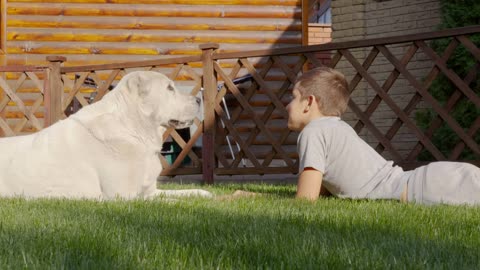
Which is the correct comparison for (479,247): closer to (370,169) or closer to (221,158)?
(370,169)

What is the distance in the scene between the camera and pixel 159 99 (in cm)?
503

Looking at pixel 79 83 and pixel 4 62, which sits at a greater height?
pixel 4 62

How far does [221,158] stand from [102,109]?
9.29 feet

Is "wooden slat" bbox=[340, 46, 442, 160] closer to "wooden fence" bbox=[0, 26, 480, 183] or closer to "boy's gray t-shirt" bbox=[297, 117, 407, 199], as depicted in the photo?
"wooden fence" bbox=[0, 26, 480, 183]

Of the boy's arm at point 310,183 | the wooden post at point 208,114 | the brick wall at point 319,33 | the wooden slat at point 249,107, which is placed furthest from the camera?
the brick wall at point 319,33

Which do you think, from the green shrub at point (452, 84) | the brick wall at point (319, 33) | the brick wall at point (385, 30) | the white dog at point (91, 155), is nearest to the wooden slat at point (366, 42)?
the white dog at point (91, 155)

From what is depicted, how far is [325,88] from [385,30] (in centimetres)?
827

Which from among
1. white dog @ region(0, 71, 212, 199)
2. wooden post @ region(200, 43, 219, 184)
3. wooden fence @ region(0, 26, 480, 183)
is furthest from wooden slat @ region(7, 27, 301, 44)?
white dog @ region(0, 71, 212, 199)

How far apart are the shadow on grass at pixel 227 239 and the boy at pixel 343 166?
18.2 inches

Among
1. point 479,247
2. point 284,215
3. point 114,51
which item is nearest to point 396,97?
point 114,51

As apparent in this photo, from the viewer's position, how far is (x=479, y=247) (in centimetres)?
272

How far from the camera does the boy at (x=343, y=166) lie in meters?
4.37

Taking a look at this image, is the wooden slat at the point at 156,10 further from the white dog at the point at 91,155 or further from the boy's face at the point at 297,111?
the boy's face at the point at 297,111

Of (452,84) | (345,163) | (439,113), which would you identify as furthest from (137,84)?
(452,84)
